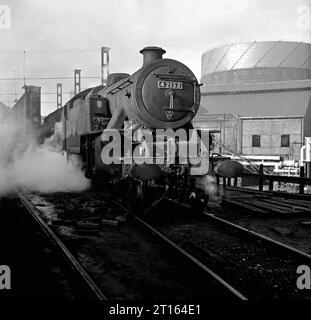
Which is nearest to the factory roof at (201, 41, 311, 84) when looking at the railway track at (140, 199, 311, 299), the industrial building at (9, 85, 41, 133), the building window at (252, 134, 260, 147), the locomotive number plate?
the building window at (252, 134, 260, 147)

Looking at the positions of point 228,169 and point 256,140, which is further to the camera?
point 256,140

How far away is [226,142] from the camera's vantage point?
29766mm

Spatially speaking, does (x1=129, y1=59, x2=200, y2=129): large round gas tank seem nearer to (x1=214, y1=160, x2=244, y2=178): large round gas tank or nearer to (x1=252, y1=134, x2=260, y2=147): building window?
(x1=214, y1=160, x2=244, y2=178): large round gas tank

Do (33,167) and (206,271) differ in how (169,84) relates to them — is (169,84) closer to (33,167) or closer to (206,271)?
(206,271)

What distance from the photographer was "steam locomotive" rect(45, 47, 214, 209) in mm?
6848

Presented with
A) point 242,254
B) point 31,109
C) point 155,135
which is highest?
point 31,109

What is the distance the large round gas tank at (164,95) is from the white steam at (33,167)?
4131 mm

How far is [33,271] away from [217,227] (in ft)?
11.4

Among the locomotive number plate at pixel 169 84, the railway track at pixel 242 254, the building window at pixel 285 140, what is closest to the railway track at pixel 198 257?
the railway track at pixel 242 254

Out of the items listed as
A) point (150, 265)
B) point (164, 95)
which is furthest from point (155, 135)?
point (150, 265)

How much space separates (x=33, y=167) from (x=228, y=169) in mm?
9354

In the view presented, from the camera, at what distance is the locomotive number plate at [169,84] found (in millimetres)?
7319

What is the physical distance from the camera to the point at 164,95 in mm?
7383
